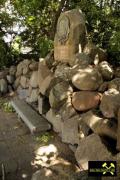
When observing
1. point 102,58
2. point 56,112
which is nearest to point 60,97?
point 56,112

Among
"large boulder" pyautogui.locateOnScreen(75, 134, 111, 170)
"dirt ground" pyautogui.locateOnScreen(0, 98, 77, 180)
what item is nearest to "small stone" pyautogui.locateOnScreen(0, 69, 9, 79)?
"dirt ground" pyautogui.locateOnScreen(0, 98, 77, 180)

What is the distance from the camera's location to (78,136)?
6039 millimetres

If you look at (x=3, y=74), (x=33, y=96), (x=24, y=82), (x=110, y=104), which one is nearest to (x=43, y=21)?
(x=3, y=74)

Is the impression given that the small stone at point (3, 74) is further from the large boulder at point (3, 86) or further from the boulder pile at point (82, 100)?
the boulder pile at point (82, 100)

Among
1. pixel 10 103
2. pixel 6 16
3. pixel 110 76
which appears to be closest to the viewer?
pixel 110 76

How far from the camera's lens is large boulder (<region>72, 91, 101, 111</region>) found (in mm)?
6328

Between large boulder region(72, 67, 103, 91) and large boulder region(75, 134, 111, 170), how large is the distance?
1.47 m

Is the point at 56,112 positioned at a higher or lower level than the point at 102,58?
lower

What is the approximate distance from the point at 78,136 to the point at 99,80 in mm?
1575

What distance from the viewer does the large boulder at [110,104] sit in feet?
18.1

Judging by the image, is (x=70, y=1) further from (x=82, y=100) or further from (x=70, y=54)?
(x=82, y=100)

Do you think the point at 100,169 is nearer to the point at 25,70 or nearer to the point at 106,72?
the point at 106,72

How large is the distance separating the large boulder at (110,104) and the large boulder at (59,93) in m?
1.29

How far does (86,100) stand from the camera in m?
6.35
